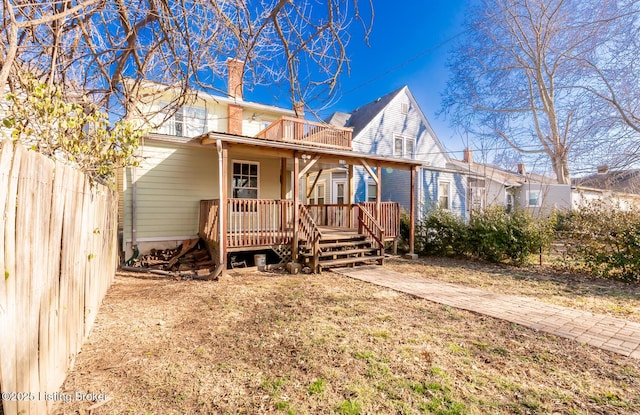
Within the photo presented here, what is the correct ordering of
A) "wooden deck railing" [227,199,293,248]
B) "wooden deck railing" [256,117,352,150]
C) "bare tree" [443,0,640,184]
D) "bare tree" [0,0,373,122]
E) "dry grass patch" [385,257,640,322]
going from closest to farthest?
"bare tree" [0,0,373,122], "dry grass patch" [385,257,640,322], "wooden deck railing" [227,199,293,248], "wooden deck railing" [256,117,352,150], "bare tree" [443,0,640,184]

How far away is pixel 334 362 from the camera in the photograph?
303 cm

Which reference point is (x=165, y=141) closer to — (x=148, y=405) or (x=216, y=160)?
(x=216, y=160)

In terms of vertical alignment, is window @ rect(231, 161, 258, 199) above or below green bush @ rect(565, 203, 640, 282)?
above

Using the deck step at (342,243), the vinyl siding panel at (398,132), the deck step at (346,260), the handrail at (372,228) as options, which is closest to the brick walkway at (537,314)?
the deck step at (346,260)

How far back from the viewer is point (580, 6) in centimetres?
1174

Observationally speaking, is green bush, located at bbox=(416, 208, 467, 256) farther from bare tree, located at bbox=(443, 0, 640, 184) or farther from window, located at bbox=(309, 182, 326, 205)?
window, located at bbox=(309, 182, 326, 205)

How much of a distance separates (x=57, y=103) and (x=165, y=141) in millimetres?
5535

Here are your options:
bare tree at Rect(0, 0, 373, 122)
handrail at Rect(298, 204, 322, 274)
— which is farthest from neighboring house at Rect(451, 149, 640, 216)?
bare tree at Rect(0, 0, 373, 122)

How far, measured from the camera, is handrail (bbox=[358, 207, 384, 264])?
8789 millimetres

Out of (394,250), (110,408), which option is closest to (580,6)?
(394,250)

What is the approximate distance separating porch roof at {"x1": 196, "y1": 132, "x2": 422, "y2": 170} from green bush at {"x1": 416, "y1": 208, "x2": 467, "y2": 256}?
2.03 meters

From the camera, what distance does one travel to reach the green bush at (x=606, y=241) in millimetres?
6715

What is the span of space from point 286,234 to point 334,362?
17.4ft

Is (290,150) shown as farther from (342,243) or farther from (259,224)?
(342,243)
